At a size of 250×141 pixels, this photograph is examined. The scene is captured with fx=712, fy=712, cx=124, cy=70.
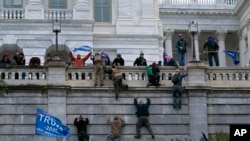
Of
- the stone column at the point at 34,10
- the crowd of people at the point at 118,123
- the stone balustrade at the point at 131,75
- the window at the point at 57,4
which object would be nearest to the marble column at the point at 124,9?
the window at the point at 57,4

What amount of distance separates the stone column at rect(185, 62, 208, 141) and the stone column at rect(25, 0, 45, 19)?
54.4 feet

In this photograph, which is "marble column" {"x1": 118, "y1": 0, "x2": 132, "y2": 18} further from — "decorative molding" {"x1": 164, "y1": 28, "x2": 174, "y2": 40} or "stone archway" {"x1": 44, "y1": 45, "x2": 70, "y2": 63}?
"decorative molding" {"x1": 164, "y1": 28, "x2": 174, "y2": 40}

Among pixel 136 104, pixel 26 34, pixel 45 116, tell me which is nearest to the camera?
pixel 45 116

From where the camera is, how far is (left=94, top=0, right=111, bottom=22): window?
164ft

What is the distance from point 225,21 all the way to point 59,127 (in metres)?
44.9

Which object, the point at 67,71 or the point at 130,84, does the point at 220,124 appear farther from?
the point at 67,71

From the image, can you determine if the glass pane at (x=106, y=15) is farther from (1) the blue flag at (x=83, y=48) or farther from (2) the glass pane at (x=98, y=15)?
(1) the blue flag at (x=83, y=48)

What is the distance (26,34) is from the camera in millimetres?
47219

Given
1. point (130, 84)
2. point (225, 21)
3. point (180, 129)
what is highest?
point (225, 21)

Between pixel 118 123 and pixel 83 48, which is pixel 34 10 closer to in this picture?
pixel 83 48

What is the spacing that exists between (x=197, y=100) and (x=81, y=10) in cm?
1671

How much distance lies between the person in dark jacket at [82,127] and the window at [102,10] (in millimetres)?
18441

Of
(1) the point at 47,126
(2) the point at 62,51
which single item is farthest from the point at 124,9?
(1) the point at 47,126

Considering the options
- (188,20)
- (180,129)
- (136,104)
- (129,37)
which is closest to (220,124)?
(180,129)
